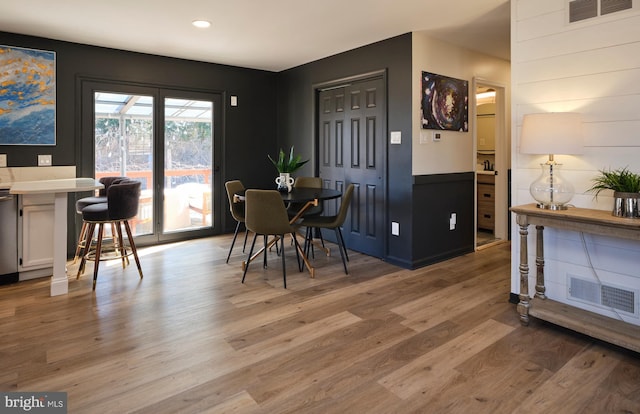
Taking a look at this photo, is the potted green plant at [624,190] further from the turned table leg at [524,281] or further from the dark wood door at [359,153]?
the dark wood door at [359,153]

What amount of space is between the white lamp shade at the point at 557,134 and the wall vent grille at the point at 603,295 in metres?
0.87

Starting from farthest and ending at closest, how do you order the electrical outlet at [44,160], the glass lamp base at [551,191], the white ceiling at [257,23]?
the electrical outlet at [44,160]
the white ceiling at [257,23]
the glass lamp base at [551,191]

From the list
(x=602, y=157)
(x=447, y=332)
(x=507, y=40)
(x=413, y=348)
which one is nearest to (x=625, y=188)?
(x=602, y=157)

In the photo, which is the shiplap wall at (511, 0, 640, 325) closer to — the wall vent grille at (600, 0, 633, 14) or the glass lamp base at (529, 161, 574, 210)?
the wall vent grille at (600, 0, 633, 14)

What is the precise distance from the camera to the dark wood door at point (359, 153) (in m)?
4.30

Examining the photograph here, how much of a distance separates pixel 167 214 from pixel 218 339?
3035 mm

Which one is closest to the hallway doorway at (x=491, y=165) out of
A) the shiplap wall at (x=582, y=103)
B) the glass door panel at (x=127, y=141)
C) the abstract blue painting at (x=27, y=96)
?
the shiplap wall at (x=582, y=103)

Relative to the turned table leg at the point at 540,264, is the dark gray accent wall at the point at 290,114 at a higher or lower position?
higher

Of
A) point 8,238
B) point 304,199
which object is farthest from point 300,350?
point 8,238

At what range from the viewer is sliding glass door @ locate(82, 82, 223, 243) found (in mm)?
4598

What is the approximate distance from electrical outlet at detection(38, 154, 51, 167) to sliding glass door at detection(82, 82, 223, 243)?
0.35m

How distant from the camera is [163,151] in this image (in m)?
4.96

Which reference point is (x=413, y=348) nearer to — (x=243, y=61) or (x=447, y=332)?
(x=447, y=332)

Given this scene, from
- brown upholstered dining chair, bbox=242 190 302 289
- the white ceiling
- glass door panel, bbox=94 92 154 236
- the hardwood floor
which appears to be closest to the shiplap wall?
the hardwood floor
